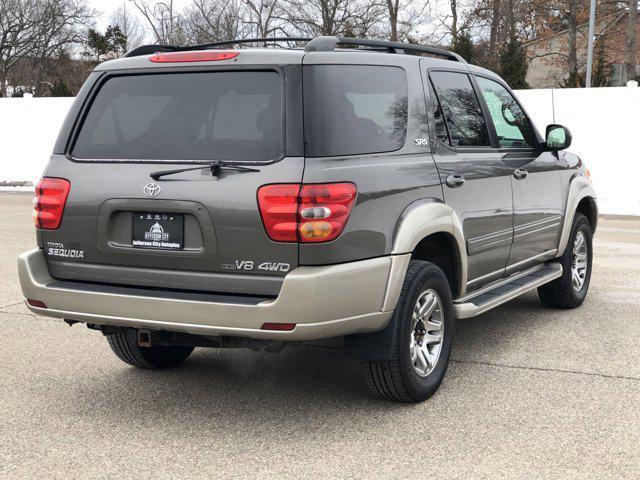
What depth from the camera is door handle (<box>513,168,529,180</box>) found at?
588 centimetres

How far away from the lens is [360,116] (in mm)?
4426

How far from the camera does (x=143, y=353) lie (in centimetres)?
538

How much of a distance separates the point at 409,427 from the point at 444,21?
46.5m

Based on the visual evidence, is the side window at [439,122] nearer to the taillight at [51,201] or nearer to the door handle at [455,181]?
the door handle at [455,181]

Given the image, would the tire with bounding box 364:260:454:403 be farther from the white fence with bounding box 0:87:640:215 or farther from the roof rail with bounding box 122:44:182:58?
the white fence with bounding box 0:87:640:215

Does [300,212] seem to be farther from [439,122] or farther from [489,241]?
[489,241]

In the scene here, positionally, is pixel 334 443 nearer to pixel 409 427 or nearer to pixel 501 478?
pixel 409 427

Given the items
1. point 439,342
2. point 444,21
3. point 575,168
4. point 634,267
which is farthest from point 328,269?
point 444,21

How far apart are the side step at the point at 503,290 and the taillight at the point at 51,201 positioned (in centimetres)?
230

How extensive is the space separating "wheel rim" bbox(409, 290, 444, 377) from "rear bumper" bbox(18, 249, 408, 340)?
41 centimetres

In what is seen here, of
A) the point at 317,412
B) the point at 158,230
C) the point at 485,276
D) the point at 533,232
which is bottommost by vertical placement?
the point at 317,412

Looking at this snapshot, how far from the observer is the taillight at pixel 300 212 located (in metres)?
4.02

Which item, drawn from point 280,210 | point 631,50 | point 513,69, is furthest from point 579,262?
point 631,50

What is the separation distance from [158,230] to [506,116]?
9.76ft
